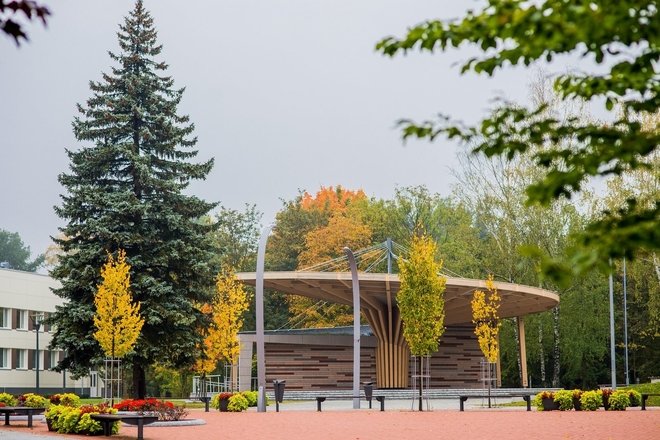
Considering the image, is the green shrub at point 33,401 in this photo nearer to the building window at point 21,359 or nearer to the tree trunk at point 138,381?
the tree trunk at point 138,381

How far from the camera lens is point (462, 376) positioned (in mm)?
59906

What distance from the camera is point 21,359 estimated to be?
67.9 m

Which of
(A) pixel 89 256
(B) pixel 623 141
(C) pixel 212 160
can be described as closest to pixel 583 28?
(B) pixel 623 141

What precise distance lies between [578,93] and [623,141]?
176 cm

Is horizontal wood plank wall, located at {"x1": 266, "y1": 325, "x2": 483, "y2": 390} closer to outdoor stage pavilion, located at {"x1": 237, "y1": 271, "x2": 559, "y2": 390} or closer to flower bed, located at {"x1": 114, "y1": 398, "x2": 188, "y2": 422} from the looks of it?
outdoor stage pavilion, located at {"x1": 237, "y1": 271, "x2": 559, "y2": 390}

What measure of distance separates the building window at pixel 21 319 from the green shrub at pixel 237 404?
36.3 m

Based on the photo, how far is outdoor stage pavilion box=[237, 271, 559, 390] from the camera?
157 ft

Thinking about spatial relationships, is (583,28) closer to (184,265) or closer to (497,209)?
(184,265)

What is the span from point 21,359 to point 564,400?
4413cm

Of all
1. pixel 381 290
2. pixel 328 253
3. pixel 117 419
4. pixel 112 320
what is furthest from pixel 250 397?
pixel 328 253

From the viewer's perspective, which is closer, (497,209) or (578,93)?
(578,93)

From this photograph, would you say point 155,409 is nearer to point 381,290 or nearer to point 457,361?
point 381,290

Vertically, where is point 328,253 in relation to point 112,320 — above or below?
above

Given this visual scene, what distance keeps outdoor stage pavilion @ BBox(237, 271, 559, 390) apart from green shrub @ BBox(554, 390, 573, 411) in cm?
1304
